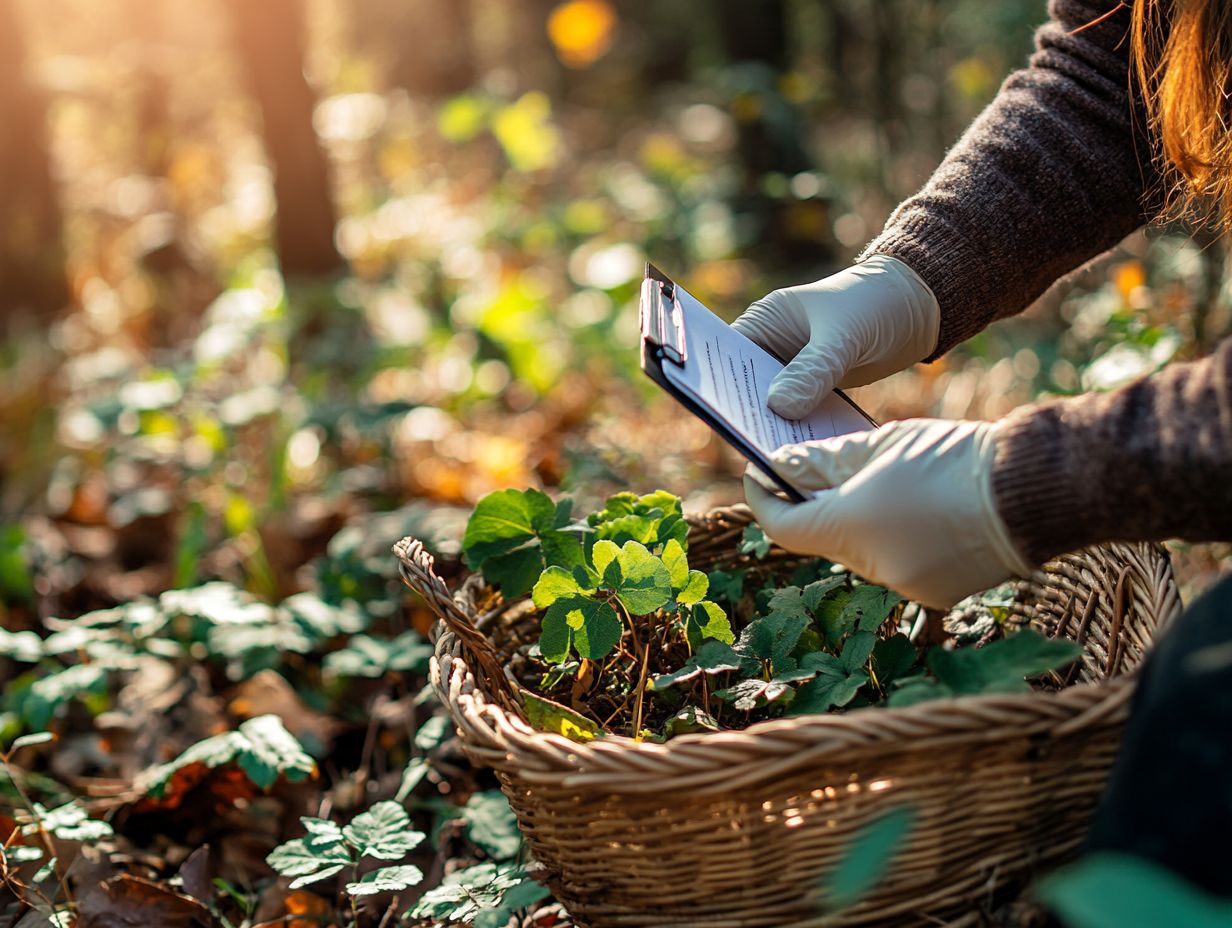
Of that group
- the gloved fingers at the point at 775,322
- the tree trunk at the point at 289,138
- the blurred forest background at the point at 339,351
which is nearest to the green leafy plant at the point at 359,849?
the blurred forest background at the point at 339,351

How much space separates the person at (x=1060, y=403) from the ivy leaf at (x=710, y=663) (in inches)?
5.9

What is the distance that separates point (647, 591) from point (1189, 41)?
93 centimetres

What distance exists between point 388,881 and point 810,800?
0.56 meters

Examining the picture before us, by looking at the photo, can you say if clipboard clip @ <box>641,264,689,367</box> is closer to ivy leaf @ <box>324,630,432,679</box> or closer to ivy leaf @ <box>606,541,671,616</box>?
ivy leaf @ <box>606,541,671,616</box>

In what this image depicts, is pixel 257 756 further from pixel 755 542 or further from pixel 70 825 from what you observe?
pixel 755 542

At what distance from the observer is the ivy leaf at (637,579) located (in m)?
1.29

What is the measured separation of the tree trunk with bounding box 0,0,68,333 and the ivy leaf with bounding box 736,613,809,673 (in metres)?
4.68

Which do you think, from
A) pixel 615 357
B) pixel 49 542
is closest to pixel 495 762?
pixel 49 542

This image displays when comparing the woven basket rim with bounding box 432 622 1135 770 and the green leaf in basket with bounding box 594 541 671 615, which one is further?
the green leaf in basket with bounding box 594 541 671 615

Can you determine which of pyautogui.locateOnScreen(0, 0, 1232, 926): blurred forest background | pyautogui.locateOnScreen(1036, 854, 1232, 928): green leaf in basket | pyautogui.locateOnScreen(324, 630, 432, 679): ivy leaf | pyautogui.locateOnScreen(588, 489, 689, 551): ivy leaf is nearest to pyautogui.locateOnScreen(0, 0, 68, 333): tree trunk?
pyautogui.locateOnScreen(0, 0, 1232, 926): blurred forest background

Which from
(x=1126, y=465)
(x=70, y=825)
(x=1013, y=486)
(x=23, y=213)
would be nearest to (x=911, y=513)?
(x=1013, y=486)

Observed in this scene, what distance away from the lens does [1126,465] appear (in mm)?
1025

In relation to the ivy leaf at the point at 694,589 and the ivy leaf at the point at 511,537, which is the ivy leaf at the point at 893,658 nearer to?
the ivy leaf at the point at 694,589

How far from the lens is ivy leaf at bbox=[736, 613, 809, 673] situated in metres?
1.29
